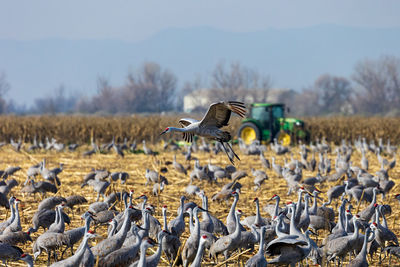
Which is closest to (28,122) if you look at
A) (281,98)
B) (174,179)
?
(174,179)

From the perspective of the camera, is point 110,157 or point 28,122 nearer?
point 110,157

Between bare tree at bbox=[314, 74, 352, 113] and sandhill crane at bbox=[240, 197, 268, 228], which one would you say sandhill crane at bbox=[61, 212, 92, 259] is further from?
bare tree at bbox=[314, 74, 352, 113]

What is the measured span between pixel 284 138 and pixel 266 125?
1.08 m

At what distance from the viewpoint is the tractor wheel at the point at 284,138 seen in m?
28.1

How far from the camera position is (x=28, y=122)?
103 feet

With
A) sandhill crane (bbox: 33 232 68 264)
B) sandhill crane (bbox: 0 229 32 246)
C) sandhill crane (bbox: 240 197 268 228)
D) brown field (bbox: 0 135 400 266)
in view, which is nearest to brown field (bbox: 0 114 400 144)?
brown field (bbox: 0 135 400 266)

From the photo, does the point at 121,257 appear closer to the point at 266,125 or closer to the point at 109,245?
the point at 109,245

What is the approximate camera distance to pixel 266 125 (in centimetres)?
2855

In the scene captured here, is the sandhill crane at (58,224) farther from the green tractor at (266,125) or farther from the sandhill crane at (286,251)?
the green tractor at (266,125)

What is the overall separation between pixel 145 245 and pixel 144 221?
193cm

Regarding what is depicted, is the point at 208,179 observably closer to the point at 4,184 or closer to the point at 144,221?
the point at 4,184

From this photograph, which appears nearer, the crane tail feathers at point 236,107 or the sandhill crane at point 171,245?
the sandhill crane at point 171,245

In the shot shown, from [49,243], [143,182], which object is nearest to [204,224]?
[49,243]

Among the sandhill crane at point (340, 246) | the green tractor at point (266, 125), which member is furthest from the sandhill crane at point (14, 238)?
the green tractor at point (266, 125)
